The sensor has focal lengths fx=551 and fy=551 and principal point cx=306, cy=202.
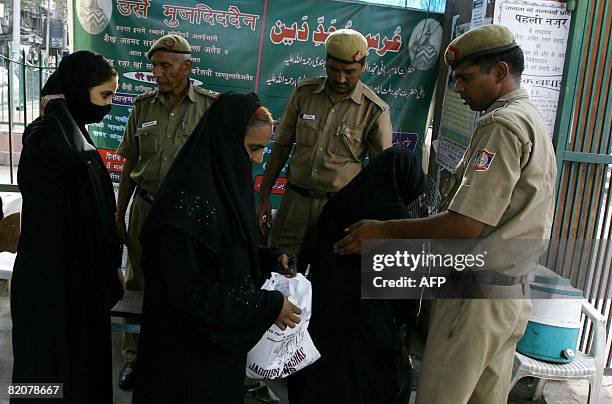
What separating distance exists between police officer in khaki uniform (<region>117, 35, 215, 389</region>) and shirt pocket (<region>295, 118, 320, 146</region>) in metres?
0.54

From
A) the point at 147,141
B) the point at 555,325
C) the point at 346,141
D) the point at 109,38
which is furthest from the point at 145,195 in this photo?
the point at 555,325

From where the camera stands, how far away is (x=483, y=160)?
1.83 m

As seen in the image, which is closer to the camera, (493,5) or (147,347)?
(147,347)

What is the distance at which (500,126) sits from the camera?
181 centimetres

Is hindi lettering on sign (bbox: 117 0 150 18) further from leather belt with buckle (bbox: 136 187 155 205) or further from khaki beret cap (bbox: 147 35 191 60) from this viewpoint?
leather belt with buckle (bbox: 136 187 155 205)

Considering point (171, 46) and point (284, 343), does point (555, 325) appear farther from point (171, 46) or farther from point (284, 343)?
point (171, 46)

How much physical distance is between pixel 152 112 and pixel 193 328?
175 cm

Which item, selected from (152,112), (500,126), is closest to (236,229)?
(500,126)

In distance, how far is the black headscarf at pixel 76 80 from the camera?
2246mm

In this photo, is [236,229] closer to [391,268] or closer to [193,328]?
[193,328]

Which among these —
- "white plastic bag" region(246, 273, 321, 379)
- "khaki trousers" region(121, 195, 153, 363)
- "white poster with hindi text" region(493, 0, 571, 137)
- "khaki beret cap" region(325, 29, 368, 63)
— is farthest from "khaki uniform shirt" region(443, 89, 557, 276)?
"khaki trousers" region(121, 195, 153, 363)

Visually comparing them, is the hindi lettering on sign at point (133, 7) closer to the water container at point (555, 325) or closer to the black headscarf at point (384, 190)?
the black headscarf at point (384, 190)

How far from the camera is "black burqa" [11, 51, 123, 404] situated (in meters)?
2.08

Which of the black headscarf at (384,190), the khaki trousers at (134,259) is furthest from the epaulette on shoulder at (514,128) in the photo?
the khaki trousers at (134,259)
